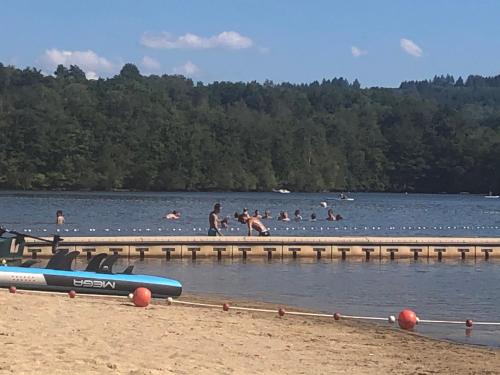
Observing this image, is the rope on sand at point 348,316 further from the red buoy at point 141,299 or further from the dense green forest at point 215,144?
the dense green forest at point 215,144

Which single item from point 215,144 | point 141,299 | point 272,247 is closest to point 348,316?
point 141,299

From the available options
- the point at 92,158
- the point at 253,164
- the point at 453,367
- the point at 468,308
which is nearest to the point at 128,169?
the point at 92,158

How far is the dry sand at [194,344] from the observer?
12211 millimetres

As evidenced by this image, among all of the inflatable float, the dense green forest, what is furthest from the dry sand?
the dense green forest

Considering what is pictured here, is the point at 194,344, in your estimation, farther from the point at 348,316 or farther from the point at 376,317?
the point at 376,317

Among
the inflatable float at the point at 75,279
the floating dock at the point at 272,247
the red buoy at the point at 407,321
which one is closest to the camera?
the red buoy at the point at 407,321

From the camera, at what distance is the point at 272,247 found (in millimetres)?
34906

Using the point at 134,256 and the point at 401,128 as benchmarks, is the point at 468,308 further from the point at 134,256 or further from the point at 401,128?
the point at 401,128

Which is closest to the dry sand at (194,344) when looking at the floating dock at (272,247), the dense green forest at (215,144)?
the floating dock at (272,247)

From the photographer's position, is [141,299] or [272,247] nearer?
[141,299]

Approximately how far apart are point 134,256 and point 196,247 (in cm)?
222

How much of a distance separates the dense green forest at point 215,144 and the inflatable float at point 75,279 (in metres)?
109

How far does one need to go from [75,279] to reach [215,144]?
128 meters

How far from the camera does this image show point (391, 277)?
30453mm
